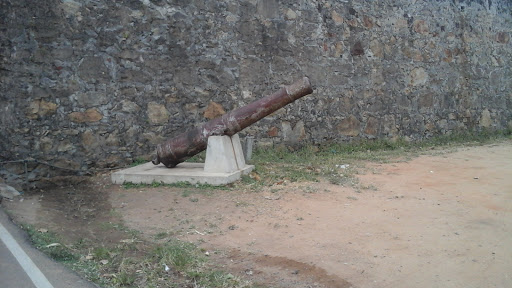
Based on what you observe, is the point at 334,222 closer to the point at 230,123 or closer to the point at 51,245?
the point at 230,123

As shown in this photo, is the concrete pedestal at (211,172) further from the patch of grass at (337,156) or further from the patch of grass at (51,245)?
the patch of grass at (51,245)

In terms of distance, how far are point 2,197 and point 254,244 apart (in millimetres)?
3142

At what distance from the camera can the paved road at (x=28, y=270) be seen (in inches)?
118

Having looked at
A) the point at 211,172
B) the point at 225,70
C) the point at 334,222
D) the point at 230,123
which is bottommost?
the point at 334,222

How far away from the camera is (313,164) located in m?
7.04

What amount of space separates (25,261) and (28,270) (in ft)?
0.62

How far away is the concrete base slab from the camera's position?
18.6ft

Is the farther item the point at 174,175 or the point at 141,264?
the point at 174,175

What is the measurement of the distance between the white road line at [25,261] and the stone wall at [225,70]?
231cm

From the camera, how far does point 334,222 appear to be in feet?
14.1

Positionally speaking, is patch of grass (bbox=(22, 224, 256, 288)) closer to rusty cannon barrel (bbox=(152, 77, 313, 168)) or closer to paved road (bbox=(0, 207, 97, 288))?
paved road (bbox=(0, 207, 97, 288))

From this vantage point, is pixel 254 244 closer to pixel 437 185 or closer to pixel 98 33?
pixel 437 185

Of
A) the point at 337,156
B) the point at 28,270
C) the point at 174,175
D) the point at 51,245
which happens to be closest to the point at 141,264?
the point at 28,270

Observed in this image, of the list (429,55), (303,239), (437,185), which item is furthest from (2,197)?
(429,55)
